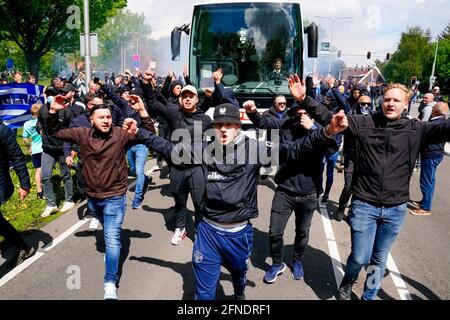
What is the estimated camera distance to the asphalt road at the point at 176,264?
4105mm

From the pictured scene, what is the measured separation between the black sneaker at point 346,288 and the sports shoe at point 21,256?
3.90 metres

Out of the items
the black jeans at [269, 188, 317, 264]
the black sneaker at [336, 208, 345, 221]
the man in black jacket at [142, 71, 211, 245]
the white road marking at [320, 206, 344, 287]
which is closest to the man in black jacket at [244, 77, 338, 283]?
the black jeans at [269, 188, 317, 264]

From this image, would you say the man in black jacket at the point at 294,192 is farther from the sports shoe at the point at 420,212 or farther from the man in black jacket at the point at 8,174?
the sports shoe at the point at 420,212

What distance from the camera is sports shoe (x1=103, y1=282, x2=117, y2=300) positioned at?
153 inches

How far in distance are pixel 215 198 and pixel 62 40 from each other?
136 ft

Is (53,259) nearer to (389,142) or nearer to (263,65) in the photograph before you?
(389,142)

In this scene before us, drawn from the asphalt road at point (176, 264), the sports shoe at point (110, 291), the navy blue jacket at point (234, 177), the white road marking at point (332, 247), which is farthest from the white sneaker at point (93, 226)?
the white road marking at point (332, 247)

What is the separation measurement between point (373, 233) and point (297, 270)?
1.23m

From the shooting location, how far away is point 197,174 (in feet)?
10.6

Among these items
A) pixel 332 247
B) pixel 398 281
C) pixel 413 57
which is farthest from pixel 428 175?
pixel 413 57

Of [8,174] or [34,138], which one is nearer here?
[8,174]

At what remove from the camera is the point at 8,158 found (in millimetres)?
4520

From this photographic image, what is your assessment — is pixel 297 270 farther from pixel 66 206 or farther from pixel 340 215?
pixel 66 206

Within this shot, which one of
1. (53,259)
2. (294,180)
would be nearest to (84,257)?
(53,259)
